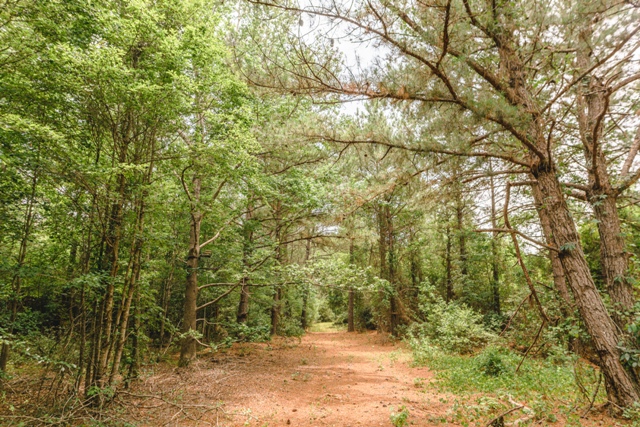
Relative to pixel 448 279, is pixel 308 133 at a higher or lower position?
higher

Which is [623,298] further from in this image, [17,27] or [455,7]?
[17,27]

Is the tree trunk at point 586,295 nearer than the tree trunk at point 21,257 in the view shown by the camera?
Yes

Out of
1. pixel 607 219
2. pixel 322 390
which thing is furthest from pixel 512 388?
pixel 322 390

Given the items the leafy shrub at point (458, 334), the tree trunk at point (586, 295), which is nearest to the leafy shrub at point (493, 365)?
the leafy shrub at point (458, 334)

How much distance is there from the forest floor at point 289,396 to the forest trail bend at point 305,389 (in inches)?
0.6

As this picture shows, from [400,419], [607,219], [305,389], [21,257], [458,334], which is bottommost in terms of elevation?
[305,389]

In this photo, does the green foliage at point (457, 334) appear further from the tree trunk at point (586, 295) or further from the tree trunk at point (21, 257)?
the tree trunk at point (21, 257)

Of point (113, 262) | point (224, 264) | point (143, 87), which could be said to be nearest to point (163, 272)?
point (224, 264)

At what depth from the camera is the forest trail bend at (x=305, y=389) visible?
462cm

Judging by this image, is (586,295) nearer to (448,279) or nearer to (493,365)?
(493,365)

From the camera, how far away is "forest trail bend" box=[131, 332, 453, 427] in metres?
4.62

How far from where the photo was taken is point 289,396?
5.84m

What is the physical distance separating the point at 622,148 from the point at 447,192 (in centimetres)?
361

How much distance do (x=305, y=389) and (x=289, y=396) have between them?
601mm
